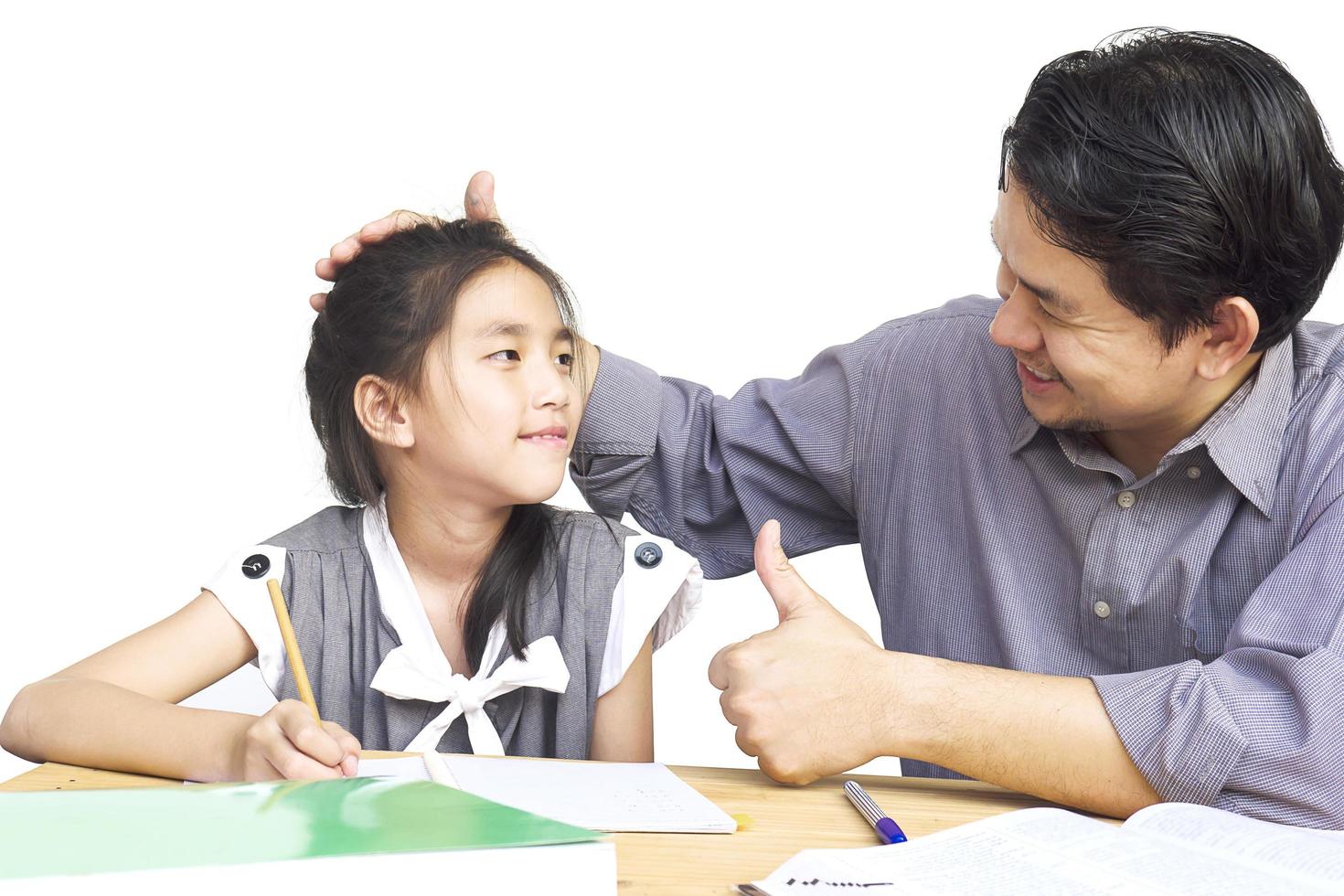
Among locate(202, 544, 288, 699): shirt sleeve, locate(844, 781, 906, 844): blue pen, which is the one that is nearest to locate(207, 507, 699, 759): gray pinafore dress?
locate(202, 544, 288, 699): shirt sleeve

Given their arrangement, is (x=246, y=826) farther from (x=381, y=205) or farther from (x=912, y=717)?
(x=381, y=205)

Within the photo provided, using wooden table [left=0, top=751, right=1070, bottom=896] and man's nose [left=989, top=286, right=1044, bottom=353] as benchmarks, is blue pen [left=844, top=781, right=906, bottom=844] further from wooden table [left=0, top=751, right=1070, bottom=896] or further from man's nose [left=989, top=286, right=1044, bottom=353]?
man's nose [left=989, top=286, right=1044, bottom=353]

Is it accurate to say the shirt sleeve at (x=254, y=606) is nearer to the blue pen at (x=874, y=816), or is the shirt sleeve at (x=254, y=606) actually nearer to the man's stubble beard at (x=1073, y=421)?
the blue pen at (x=874, y=816)

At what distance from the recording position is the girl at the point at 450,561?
1310mm

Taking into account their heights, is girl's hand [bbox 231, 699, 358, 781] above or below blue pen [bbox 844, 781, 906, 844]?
above

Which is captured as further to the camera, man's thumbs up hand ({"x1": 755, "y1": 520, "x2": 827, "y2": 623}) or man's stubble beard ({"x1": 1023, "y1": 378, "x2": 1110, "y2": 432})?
man's stubble beard ({"x1": 1023, "y1": 378, "x2": 1110, "y2": 432})

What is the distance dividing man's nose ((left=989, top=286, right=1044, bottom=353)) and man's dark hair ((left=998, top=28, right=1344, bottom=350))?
80 millimetres

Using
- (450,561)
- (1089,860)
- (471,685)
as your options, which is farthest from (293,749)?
(1089,860)

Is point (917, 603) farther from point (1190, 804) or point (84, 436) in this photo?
point (84, 436)

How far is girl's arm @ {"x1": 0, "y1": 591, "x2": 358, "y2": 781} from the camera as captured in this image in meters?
0.97

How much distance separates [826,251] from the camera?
90.0 inches

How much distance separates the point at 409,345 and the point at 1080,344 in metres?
0.68

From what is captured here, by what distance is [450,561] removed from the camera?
55.4 inches

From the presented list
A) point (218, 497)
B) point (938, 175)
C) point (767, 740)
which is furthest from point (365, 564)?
point (938, 175)
